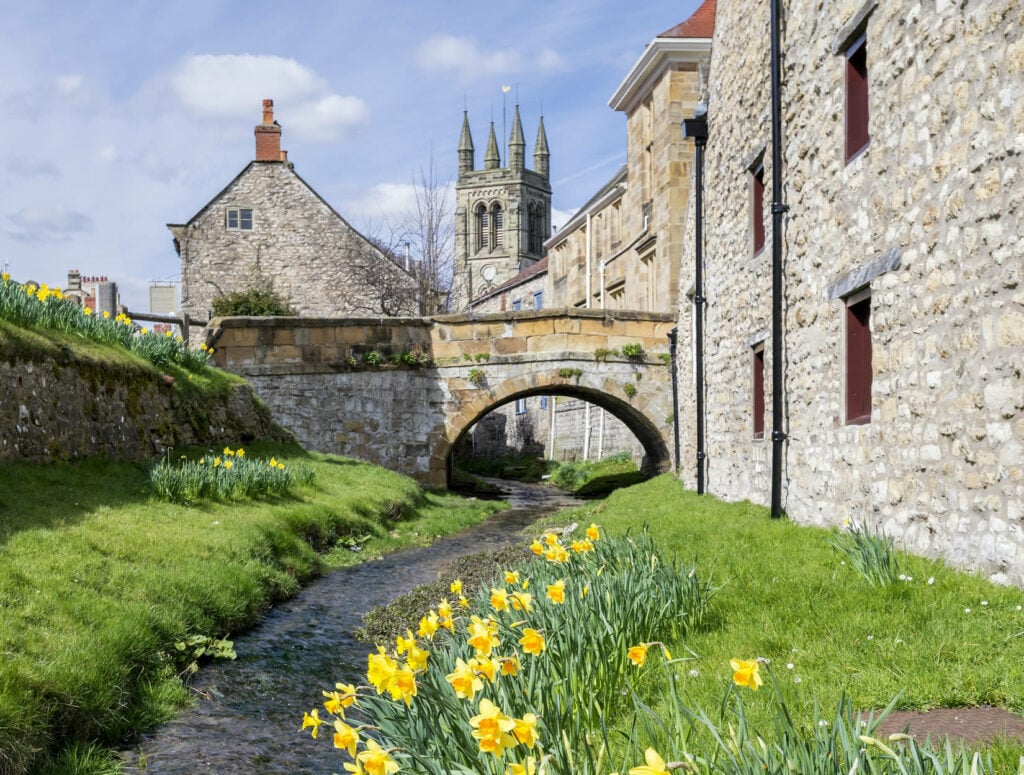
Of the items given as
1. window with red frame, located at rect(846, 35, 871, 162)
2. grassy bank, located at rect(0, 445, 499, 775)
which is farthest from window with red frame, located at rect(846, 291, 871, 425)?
grassy bank, located at rect(0, 445, 499, 775)

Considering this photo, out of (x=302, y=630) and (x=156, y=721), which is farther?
(x=302, y=630)

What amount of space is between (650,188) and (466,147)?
207ft

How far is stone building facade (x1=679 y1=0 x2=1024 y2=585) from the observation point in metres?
5.34

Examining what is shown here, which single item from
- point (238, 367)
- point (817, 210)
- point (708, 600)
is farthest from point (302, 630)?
point (238, 367)

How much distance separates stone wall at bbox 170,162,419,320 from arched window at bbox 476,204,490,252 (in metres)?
46.6

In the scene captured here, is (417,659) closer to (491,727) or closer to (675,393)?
(491,727)

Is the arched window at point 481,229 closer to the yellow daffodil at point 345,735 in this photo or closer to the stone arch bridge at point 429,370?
the stone arch bridge at point 429,370

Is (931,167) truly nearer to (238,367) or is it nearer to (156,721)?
(156,721)

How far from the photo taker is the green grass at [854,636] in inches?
156

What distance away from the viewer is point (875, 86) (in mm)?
7262

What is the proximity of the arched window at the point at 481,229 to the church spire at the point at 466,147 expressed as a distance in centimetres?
621

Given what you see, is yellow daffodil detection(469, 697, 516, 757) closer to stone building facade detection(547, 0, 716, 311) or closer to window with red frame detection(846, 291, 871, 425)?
window with red frame detection(846, 291, 871, 425)

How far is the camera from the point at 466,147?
8706 cm

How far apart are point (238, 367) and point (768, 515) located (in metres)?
12.9
